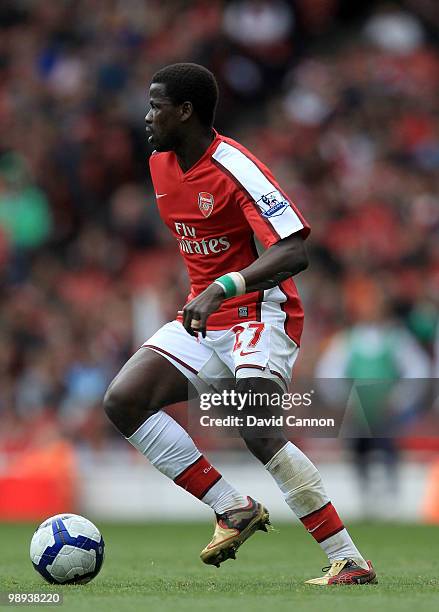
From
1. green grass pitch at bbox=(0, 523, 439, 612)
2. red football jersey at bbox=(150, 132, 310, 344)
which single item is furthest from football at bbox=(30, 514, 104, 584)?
red football jersey at bbox=(150, 132, 310, 344)

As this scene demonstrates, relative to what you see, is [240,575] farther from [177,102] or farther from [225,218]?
[177,102]

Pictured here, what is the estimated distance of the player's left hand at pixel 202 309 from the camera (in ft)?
18.6

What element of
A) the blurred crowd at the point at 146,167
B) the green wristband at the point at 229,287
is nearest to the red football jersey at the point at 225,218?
the green wristband at the point at 229,287

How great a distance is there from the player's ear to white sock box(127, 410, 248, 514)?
4.40ft

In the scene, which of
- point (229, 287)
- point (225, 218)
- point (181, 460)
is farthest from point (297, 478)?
point (225, 218)

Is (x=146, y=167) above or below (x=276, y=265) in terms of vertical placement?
above

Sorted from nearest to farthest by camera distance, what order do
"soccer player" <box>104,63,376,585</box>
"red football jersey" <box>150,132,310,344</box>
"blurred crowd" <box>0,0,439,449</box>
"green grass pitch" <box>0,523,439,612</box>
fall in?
"green grass pitch" <box>0,523,439,612</box> < "soccer player" <box>104,63,376,585</box> < "red football jersey" <box>150,132,310,344</box> < "blurred crowd" <box>0,0,439,449</box>

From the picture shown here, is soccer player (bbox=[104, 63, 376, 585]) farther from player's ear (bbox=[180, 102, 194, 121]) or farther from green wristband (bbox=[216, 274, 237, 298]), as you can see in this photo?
green wristband (bbox=[216, 274, 237, 298])

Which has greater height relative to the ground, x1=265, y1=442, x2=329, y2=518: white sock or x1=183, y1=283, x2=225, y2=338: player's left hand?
x1=183, y1=283, x2=225, y2=338: player's left hand

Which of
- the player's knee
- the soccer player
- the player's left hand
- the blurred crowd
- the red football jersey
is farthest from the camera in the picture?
the blurred crowd

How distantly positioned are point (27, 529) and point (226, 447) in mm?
2354

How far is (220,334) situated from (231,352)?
0.11m

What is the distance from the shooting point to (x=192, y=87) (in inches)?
245

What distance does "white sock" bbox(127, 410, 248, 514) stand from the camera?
6.26m
